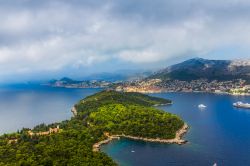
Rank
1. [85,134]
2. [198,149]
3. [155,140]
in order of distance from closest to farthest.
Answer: [198,149]
[85,134]
[155,140]

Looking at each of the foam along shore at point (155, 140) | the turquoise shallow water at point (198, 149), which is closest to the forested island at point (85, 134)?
the foam along shore at point (155, 140)

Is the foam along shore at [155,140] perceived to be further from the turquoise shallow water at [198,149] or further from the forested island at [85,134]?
the turquoise shallow water at [198,149]

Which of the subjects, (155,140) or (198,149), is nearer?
(198,149)

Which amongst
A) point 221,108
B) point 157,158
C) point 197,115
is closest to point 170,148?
point 157,158

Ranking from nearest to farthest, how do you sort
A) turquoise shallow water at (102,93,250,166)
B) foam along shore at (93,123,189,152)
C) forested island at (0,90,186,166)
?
1. forested island at (0,90,186,166)
2. turquoise shallow water at (102,93,250,166)
3. foam along shore at (93,123,189,152)

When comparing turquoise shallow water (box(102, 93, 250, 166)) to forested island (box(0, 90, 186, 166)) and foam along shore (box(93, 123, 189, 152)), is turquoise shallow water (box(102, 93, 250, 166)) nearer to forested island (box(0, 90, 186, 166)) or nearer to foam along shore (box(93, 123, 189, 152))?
foam along shore (box(93, 123, 189, 152))

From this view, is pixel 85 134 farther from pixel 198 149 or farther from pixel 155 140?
pixel 198 149

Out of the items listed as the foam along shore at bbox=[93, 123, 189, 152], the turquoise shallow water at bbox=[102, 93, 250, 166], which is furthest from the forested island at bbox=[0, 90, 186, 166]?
the turquoise shallow water at bbox=[102, 93, 250, 166]

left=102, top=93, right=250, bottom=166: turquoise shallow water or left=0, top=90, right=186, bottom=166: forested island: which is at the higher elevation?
left=0, top=90, right=186, bottom=166: forested island

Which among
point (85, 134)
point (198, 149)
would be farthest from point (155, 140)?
point (85, 134)
